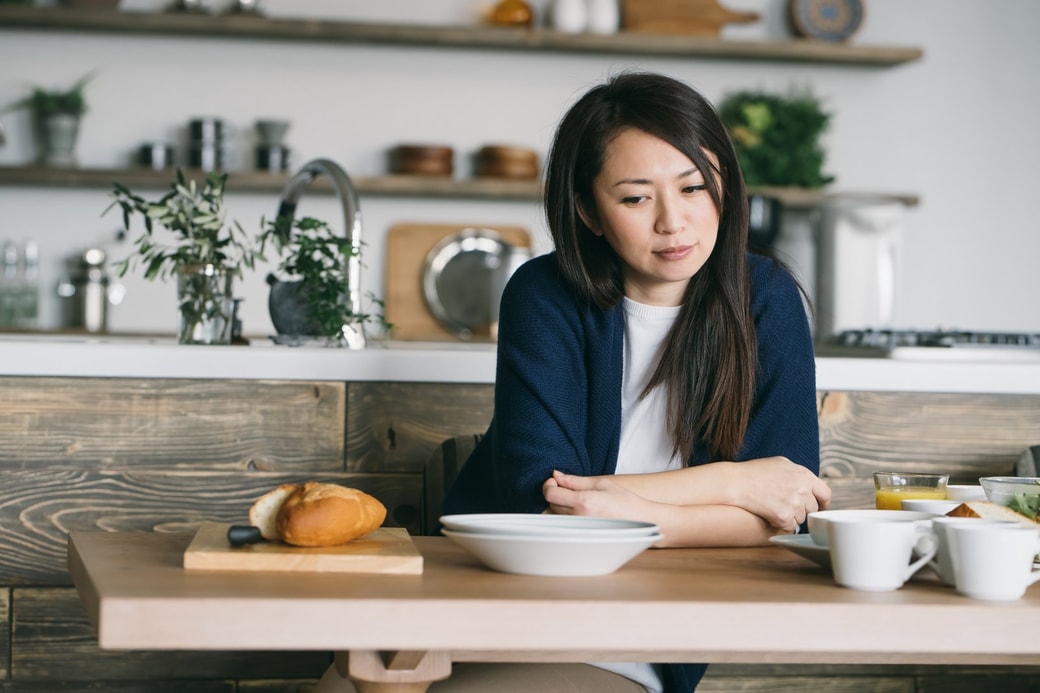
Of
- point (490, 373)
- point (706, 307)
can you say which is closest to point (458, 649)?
point (706, 307)

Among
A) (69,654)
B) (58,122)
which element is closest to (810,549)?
(69,654)

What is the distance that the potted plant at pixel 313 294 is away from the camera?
203cm

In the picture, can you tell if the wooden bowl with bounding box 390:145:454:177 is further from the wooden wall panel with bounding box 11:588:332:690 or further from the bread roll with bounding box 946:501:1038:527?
the bread roll with bounding box 946:501:1038:527

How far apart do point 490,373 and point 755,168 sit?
2.54 m

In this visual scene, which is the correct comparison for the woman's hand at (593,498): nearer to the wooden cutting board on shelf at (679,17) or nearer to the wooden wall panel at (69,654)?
the wooden wall panel at (69,654)

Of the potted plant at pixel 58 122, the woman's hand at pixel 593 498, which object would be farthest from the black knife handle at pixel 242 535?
the potted plant at pixel 58 122

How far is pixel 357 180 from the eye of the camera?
4059mm

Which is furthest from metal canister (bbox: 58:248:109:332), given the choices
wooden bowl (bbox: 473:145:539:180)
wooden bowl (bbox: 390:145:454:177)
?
wooden bowl (bbox: 473:145:539:180)

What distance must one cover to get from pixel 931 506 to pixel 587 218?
2.32ft

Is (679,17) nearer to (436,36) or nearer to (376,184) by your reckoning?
(436,36)

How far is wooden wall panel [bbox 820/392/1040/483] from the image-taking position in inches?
80.0

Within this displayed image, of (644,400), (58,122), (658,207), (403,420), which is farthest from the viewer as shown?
(58,122)

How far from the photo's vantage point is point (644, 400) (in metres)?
1.66

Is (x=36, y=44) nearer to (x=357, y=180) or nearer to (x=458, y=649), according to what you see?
(x=357, y=180)
